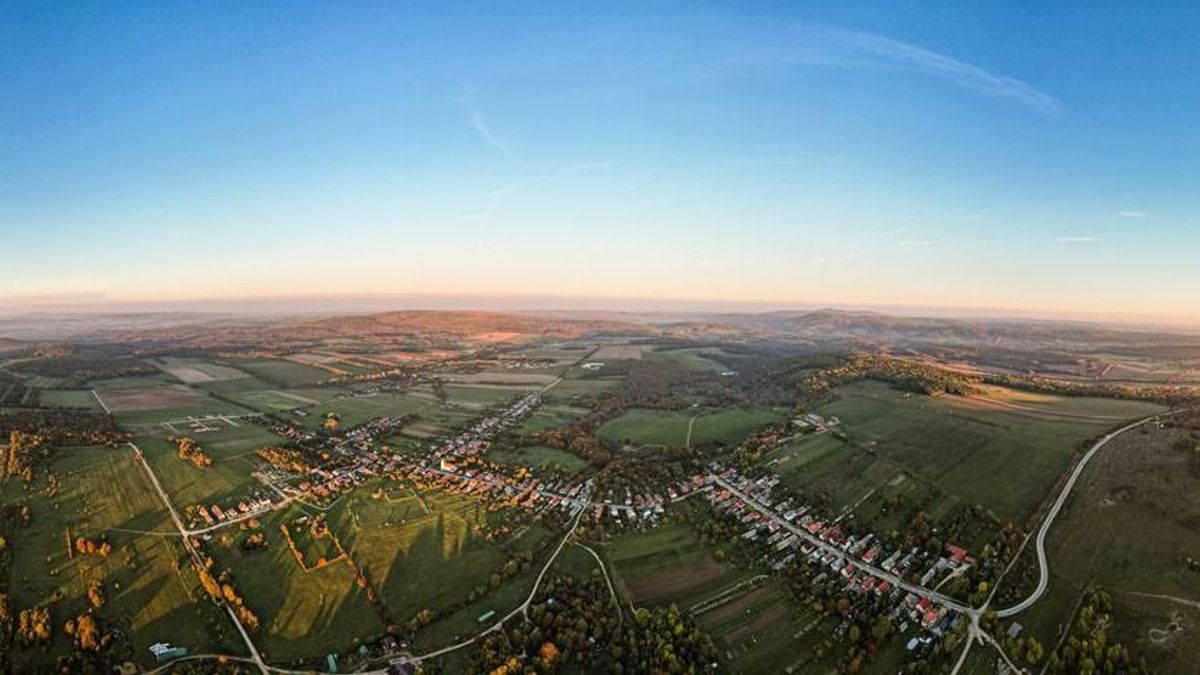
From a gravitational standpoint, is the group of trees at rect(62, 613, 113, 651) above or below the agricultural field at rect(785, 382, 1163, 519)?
below

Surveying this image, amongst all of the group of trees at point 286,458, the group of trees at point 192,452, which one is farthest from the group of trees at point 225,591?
the group of trees at point 192,452

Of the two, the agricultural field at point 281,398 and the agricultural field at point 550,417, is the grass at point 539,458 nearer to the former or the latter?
the agricultural field at point 550,417

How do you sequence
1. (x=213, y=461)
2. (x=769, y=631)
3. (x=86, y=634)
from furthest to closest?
1. (x=213, y=461)
2. (x=769, y=631)
3. (x=86, y=634)

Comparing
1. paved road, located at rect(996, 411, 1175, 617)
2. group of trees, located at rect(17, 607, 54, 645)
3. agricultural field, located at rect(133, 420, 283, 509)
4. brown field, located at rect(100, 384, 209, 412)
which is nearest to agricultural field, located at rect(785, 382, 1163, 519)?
paved road, located at rect(996, 411, 1175, 617)

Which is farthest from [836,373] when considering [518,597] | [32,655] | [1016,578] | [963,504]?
[32,655]

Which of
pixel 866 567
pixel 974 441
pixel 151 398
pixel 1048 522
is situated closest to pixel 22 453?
pixel 151 398

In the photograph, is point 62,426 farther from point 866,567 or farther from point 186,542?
point 866,567

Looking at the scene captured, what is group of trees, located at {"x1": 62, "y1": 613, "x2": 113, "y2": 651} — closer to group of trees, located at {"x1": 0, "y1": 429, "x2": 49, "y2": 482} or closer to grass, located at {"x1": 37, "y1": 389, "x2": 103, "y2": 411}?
group of trees, located at {"x1": 0, "y1": 429, "x2": 49, "y2": 482}
